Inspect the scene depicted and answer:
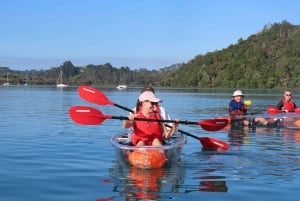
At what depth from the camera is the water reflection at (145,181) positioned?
8500 millimetres

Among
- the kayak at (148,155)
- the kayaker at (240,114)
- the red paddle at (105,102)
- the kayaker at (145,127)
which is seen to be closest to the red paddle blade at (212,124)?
the red paddle at (105,102)

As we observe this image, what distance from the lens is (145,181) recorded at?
9430mm

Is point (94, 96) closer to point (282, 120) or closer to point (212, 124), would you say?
point (212, 124)

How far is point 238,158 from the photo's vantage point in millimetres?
12438

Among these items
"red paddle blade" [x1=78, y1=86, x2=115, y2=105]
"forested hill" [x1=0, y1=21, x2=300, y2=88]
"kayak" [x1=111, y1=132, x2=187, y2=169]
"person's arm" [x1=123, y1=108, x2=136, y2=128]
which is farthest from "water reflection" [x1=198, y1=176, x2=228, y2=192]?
"forested hill" [x1=0, y1=21, x2=300, y2=88]

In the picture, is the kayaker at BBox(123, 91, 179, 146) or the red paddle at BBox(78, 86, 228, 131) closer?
the kayaker at BBox(123, 91, 179, 146)

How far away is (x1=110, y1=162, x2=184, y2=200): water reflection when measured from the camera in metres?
8.50

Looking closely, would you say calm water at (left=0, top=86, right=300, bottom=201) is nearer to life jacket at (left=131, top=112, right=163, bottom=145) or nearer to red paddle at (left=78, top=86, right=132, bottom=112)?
life jacket at (left=131, top=112, right=163, bottom=145)

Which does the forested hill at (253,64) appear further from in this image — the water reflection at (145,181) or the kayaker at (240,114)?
the water reflection at (145,181)

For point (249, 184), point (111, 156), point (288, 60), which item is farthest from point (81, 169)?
point (288, 60)

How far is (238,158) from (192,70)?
164 m

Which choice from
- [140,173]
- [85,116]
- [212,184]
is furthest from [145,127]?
[212,184]

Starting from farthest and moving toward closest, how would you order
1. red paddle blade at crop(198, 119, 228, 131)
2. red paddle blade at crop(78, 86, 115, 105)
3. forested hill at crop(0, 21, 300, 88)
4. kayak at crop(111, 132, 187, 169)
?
forested hill at crop(0, 21, 300, 88)
red paddle blade at crop(78, 86, 115, 105)
red paddle blade at crop(198, 119, 228, 131)
kayak at crop(111, 132, 187, 169)

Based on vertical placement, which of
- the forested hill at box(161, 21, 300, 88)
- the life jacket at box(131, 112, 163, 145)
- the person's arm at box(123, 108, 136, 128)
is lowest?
the life jacket at box(131, 112, 163, 145)
